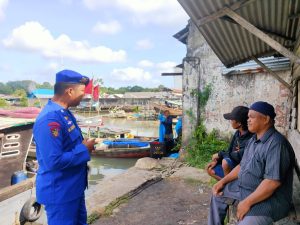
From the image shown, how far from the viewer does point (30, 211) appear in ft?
20.3

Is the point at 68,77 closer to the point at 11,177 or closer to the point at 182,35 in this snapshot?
the point at 11,177

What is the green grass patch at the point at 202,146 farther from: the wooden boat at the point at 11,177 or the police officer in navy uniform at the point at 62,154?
the police officer in navy uniform at the point at 62,154

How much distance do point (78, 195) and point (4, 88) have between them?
333ft

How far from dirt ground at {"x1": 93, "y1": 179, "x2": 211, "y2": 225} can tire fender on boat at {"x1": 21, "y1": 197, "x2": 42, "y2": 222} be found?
6.84ft

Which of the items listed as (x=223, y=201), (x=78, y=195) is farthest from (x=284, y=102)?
(x=78, y=195)

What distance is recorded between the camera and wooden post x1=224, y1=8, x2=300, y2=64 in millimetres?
2562

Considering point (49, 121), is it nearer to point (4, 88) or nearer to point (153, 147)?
point (153, 147)

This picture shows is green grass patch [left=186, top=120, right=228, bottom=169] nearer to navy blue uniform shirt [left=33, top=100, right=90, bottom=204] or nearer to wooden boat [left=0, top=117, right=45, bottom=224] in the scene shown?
wooden boat [left=0, top=117, right=45, bottom=224]

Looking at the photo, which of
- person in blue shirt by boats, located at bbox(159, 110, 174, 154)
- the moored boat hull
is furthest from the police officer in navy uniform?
the moored boat hull

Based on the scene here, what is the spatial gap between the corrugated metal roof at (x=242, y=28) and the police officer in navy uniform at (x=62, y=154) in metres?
1.35

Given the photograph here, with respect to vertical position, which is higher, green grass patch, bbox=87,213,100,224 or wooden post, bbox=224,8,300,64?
wooden post, bbox=224,8,300,64

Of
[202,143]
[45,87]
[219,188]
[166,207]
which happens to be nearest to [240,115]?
[219,188]

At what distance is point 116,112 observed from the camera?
1672 inches

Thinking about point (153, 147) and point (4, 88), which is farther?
point (4, 88)
